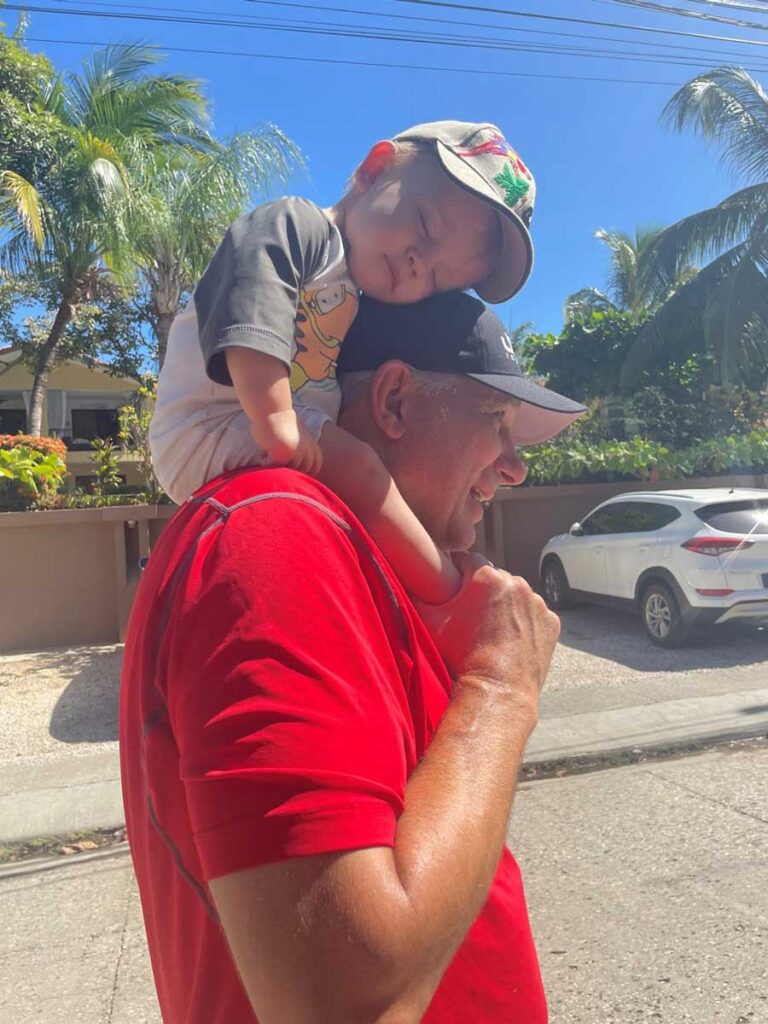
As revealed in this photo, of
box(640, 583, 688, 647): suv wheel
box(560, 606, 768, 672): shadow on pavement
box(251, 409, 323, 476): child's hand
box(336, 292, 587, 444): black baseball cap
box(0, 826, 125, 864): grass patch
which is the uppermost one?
box(336, 292, 587, 444): black baseball cap

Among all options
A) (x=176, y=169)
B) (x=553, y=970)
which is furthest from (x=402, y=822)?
(x=176, y=169)

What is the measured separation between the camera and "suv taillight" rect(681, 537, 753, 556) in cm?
813

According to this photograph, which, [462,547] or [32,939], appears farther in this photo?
[32,939]

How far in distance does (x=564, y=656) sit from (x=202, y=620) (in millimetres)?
8174

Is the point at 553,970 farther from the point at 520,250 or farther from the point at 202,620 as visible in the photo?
the point at 202,620

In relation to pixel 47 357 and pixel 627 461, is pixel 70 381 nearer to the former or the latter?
pixel 47 357

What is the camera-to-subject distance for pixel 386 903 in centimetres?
85

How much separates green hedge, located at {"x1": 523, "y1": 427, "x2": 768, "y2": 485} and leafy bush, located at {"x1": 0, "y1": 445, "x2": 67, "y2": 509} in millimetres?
6300

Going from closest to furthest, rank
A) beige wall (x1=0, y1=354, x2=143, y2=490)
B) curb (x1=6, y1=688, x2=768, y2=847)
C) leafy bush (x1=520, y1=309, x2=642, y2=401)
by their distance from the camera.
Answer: curb (x1=6, y1=688, x2=768, y2=847) < leafy bush (x1=520, y1=309, x2=642, y2=401) < beige wall (x1=0, y1=354, x2=143, y2=490)

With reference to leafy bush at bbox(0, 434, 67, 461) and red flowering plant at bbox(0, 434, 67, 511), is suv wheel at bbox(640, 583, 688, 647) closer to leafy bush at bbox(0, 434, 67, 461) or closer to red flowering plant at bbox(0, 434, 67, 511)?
red flowering plant at bbox(0, 434, 67, 511)

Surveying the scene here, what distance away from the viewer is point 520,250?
5.64 ft

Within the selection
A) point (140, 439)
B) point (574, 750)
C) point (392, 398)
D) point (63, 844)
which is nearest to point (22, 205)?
point (140, 439)

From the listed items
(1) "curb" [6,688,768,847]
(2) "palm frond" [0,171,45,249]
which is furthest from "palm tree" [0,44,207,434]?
(1) "curb" [6,688,768,847]

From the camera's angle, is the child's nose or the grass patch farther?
the grass patch
